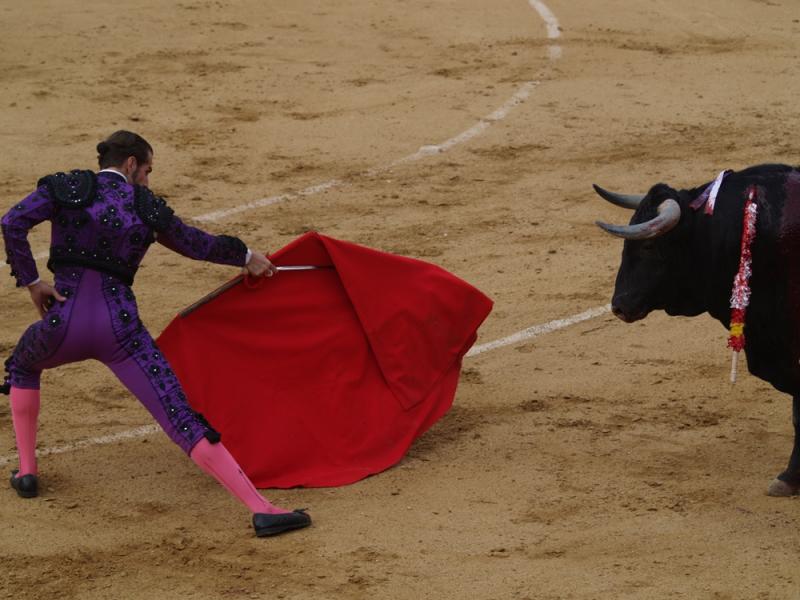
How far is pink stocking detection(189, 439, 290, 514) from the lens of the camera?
5.41 meters

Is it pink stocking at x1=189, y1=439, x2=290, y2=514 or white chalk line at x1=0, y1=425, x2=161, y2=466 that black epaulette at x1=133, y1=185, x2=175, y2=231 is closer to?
pink stocking at x1=189, y1=439, x2=290, y2=514

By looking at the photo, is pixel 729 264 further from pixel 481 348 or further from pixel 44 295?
pixel 44 295

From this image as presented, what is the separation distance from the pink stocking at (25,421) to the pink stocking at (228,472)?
2.50 feet

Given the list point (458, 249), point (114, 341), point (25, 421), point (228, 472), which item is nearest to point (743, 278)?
point (228, 472)

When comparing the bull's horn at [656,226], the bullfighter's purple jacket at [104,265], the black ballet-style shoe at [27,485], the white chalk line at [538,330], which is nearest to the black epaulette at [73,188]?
the bullfighter's purple jacket at [104,265]

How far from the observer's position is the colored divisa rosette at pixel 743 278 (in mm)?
5355

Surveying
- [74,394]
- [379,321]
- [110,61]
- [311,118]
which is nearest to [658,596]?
[379,321]

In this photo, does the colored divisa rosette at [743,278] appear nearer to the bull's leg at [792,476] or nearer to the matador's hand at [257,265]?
the bull's leg at [792,476]

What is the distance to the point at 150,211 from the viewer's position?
544 cm

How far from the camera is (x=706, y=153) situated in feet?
33.3

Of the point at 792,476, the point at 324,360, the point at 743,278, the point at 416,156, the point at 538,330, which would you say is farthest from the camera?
the point at 416,156

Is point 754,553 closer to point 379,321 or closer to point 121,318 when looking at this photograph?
point 379,321

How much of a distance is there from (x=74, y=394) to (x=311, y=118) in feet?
14.5

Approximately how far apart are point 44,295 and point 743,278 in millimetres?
2474
